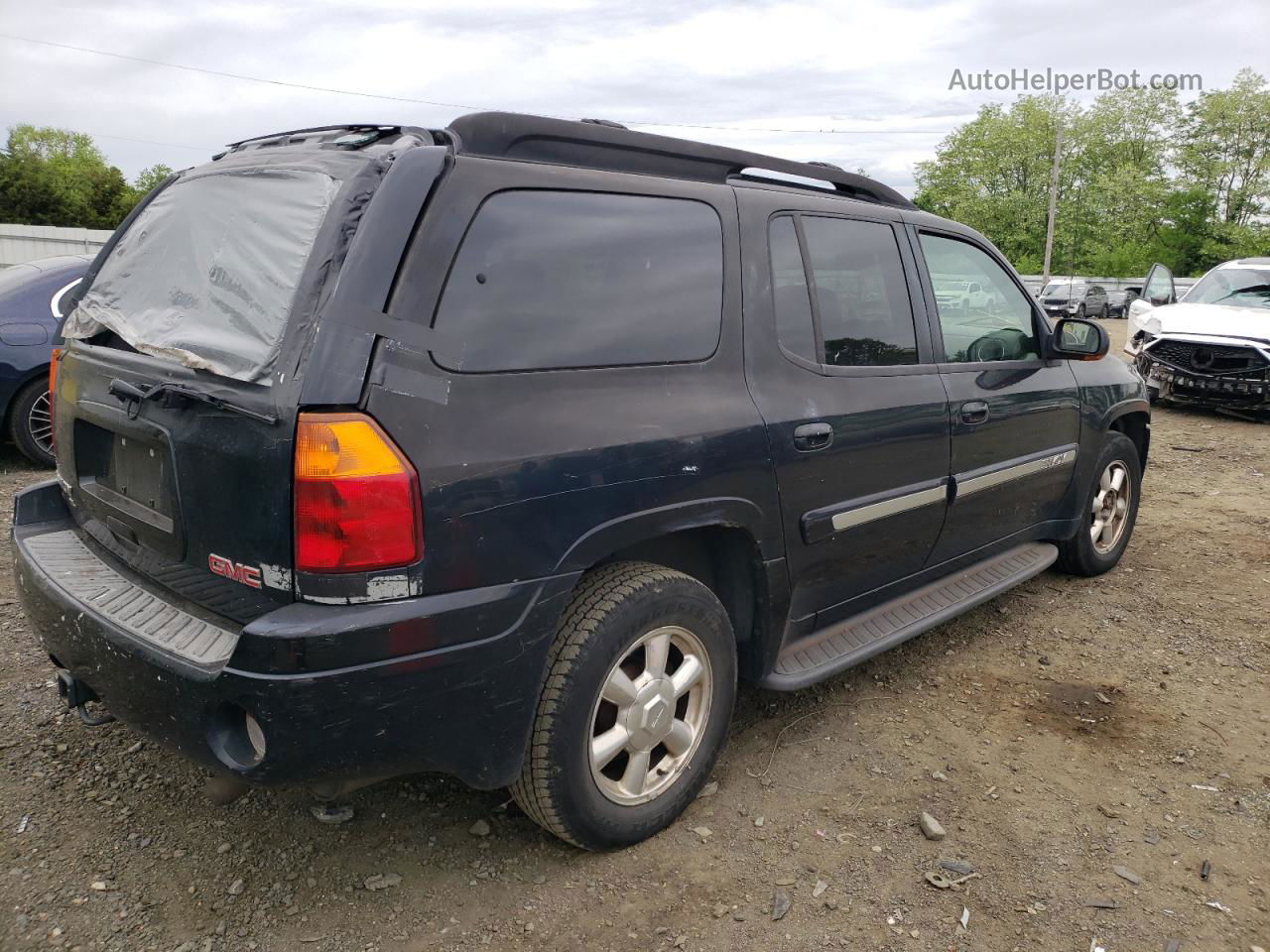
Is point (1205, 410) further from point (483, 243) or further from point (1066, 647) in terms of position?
point (483, 243)

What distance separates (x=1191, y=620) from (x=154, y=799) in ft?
14.3

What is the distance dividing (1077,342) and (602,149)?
2626 millimetres

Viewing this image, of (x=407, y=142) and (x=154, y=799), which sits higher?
(x=407, y=142)

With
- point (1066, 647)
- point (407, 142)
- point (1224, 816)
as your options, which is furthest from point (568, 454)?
point (1066, 647)

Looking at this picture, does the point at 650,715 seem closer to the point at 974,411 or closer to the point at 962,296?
the point at 974,411

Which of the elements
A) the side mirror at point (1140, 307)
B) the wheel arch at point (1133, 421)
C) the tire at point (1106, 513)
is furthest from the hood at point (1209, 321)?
the tire at point (1106, 513)

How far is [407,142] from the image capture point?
2229 mm

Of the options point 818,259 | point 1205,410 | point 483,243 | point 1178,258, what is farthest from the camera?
point 1178,258

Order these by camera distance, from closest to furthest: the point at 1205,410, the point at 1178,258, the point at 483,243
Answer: the point at 483,243
the point at 1205,410
the point at 1178,258

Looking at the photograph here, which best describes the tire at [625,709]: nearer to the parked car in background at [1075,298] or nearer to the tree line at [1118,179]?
the parked car in background at [1075,298]

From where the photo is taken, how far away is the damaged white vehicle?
30.8 ft

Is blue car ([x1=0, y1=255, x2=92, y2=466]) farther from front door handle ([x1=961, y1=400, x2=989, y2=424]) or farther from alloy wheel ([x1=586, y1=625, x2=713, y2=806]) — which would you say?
front door handle ([x1=961, y1=400, x2=989, y2=424])

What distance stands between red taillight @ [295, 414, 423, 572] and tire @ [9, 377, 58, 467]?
17.9 feet

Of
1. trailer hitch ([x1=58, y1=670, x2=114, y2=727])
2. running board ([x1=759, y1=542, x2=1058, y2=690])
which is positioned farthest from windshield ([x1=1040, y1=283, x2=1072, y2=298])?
trailer hitch ([x1=58, y1=670, x2=114, y2=727])
